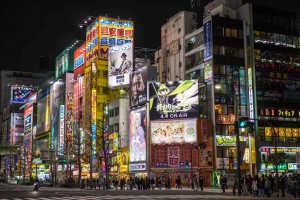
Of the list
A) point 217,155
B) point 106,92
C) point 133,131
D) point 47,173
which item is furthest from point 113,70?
point 47,173

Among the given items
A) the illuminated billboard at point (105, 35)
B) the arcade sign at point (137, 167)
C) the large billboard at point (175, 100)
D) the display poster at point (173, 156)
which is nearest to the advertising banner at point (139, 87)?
the large billboard at point (175, 100)

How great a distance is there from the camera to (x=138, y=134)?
7238cm

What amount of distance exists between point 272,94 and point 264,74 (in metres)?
3.65

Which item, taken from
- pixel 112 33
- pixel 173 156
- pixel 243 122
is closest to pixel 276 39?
pixel 173 156

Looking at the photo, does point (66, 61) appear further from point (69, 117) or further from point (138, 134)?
point (138, 134)

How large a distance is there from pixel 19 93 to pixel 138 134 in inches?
5240

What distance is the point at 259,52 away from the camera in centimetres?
7388

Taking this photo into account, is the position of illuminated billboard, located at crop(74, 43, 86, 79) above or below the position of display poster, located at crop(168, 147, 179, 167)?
above

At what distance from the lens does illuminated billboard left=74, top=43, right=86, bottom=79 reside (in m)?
105

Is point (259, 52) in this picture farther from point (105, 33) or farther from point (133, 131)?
point (105, 33)

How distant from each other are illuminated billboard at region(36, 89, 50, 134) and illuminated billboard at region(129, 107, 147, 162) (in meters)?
58.5

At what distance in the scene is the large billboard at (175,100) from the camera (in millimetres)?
66312

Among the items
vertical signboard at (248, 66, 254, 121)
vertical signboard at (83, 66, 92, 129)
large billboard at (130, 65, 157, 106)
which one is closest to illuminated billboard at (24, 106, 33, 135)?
vertical signboard at (83, 66, 92, 129)

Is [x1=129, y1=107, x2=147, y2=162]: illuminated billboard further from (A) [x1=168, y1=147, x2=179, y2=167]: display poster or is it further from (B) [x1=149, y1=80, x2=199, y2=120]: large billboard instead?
(A) [x1=168, y1=147, x2=179, y2=167]: display poster
